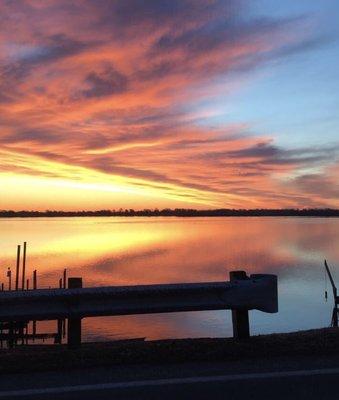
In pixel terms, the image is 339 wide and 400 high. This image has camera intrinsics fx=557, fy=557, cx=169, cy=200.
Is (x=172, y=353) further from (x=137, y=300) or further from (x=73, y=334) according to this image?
(x=73, y=334)

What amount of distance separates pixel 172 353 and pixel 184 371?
72 cm

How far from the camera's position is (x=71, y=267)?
5444 centimetres

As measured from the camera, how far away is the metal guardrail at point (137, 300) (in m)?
6.94

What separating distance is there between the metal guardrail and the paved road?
0.96 meters

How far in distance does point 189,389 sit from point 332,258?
192ft

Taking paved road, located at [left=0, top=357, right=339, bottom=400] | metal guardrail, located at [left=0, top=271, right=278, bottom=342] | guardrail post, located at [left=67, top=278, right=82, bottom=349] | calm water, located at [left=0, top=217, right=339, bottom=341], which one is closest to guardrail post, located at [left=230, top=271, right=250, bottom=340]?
metal guardrail, located at [left=0, top=271, right=278, bottom=342]

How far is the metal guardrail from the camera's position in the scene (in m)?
6.94

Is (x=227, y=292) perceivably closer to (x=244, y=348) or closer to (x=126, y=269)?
(x=244, y=348)

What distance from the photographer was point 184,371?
624 centimetres

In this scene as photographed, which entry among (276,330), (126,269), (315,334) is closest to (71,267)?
(126,269)

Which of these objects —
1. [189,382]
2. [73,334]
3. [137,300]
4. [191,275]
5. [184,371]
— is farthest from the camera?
[191,275]

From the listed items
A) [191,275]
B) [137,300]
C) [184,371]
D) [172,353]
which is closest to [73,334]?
[137,300]

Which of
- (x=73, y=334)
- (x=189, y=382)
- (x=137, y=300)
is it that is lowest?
(x=189, y=382)

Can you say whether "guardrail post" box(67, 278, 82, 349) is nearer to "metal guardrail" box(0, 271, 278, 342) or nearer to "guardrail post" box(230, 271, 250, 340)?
"metal guardrail" box(0, 271, 278, 342)
